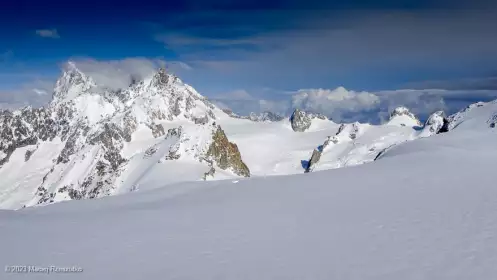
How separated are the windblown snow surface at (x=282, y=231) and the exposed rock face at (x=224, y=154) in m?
90.4

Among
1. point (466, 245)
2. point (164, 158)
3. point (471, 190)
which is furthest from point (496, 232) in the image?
point (164, 158)

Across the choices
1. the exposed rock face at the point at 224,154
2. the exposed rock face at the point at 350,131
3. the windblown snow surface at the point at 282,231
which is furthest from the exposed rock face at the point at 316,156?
the windblown snow surface at the point at 282,231

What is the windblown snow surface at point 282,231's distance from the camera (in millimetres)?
9891

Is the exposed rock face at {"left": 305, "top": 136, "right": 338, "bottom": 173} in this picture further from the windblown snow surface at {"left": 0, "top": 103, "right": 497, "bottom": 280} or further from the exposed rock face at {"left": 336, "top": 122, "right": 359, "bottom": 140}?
the windblown snow surface at {"left": 0, "top": 103, "right": 497, "bottom": 280}

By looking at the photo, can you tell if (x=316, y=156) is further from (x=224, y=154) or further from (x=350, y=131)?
(x=224, y=154)

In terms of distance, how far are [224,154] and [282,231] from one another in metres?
103

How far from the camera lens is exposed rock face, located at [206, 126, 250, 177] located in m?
113

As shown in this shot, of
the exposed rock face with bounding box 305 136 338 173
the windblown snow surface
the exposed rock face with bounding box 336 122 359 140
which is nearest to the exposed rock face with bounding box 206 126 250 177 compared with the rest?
the exposed rock face with bounding box 305 136 338 173

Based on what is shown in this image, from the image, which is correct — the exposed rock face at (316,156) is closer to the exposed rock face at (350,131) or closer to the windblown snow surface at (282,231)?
the exposed rock face at (350,131)

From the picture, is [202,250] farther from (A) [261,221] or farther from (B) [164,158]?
(B) [164,158]

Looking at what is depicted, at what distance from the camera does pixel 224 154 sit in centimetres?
11612

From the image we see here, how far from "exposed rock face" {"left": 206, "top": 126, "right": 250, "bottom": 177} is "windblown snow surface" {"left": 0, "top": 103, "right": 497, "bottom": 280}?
90.4 meters

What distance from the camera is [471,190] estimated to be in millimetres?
16328

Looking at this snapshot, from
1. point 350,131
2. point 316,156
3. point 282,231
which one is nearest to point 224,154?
point 316,156
